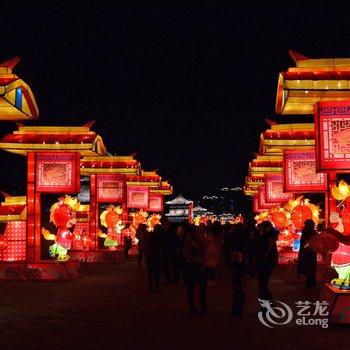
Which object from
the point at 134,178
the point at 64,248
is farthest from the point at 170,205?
the point at 64,248

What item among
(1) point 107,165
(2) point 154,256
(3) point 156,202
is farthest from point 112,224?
(3) point 156,202

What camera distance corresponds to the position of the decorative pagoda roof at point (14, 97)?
42.7ft

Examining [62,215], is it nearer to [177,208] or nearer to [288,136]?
[288,136]

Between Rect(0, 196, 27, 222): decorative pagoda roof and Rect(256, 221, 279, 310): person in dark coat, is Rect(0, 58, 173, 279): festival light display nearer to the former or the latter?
Rect(0, 196, 27, 222): decorative pagoda roof

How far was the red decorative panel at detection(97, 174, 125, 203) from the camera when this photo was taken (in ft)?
105

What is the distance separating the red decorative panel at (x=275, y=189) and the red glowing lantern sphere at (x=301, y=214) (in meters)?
9.55

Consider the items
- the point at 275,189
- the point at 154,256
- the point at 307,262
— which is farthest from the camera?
the point at 275,189

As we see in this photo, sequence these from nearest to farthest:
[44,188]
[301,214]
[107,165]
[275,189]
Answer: [44,188]
[301,214]
[107,165]
[275,189]

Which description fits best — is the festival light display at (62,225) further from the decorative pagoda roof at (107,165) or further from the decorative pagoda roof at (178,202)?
the decorative pagoda roof at (178,202)

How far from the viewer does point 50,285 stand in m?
18.9

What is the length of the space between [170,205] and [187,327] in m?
99.4

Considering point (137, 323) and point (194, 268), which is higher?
point (194, 268)

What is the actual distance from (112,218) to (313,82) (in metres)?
22.3

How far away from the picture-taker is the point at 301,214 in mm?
23250
